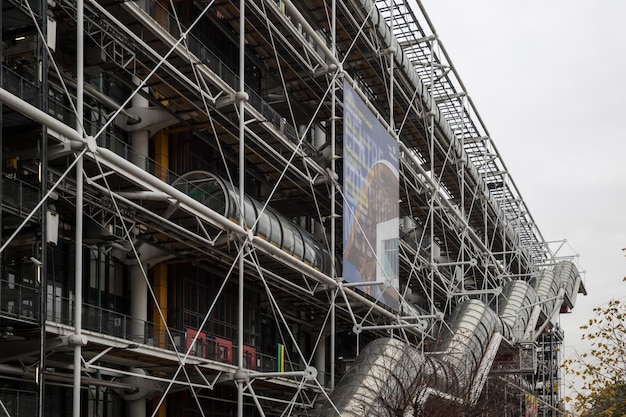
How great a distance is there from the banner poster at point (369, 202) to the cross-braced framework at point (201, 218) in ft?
0.41

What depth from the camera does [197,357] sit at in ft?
78.8

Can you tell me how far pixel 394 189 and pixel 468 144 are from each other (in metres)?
22.9

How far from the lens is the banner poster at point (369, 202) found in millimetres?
31391

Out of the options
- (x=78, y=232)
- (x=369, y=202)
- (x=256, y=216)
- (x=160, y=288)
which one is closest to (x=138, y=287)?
(x=160, y=288)

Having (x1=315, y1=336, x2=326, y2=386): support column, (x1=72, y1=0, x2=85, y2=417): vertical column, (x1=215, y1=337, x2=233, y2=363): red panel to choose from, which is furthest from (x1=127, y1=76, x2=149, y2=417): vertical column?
(x1=315, y1=336, x2=326, y2=386): support column

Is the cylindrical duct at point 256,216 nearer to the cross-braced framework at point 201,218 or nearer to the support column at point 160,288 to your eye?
the cross-braced framework at point 201,218

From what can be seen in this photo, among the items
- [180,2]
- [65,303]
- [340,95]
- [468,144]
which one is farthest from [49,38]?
[468,144]

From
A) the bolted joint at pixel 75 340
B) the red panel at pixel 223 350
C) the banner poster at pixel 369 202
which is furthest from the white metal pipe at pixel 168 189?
the bolted joint at pixel 75 340

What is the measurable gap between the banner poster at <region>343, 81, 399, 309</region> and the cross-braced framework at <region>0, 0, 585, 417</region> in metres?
0.13

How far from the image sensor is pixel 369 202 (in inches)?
1309

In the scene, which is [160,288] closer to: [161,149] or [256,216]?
[256,216]

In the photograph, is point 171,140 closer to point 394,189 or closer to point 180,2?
point 180,2

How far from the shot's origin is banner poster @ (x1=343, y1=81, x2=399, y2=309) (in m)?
31.4

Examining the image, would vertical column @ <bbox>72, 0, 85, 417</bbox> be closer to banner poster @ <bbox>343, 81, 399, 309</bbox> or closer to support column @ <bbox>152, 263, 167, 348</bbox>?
support column @ <bbox>152, 263, 167, 348</bbox>
